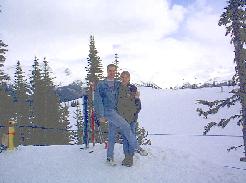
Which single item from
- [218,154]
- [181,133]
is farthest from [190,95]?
[218,154]

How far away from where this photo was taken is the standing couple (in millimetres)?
10625

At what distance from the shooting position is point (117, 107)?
1088cm

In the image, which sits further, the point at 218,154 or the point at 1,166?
the point at 218,154

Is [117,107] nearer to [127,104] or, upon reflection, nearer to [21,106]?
[127,104]

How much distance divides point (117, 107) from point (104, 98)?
0.48 metres

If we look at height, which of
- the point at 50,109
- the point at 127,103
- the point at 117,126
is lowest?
the point at 117,126

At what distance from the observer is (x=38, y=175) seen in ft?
33.6

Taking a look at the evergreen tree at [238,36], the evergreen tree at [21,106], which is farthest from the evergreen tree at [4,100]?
the evergreen tree at [238,36]

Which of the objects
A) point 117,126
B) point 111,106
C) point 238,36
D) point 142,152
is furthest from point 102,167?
point 238,36

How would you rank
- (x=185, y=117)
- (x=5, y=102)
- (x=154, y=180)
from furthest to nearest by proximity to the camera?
(x=185, y=117) < (x=5, y=102) < (x=154, y=180)

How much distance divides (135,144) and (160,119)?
60956 mm

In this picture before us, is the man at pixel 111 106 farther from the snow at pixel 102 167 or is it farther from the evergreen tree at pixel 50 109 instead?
the evergreen tree at pixel 50 109

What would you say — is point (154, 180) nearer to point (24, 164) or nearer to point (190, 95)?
point (24, 164)

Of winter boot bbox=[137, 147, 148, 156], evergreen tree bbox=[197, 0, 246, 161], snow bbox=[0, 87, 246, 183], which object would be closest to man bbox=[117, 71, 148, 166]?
snow bbox=[0, 87, 246, 183]
